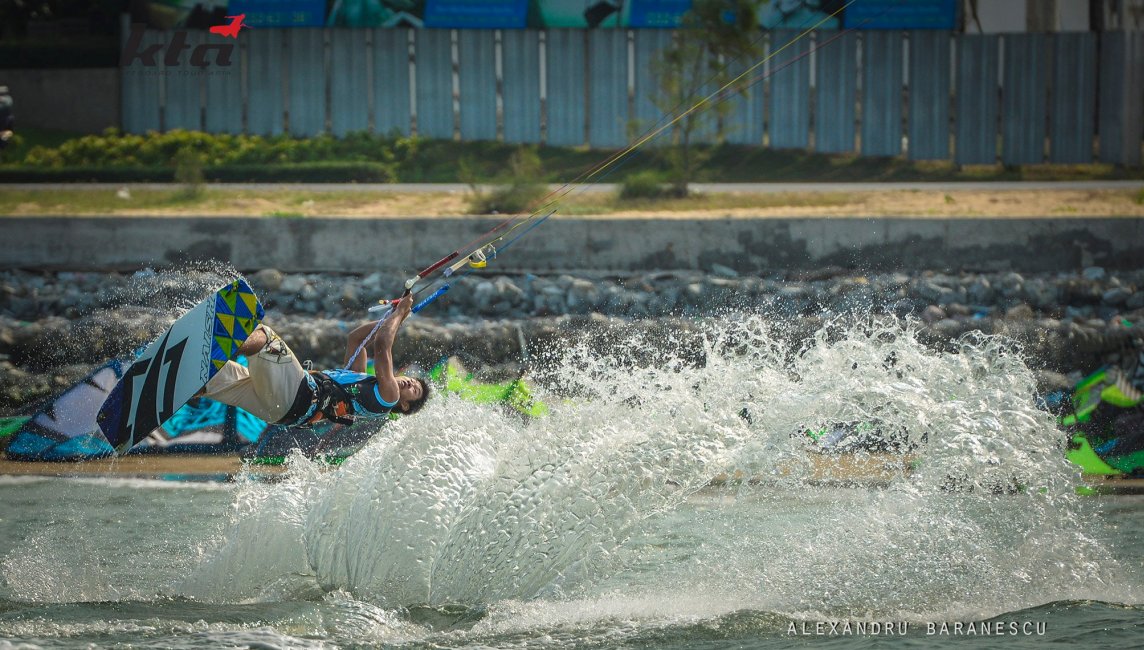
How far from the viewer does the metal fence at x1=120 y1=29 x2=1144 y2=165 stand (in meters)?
17.6

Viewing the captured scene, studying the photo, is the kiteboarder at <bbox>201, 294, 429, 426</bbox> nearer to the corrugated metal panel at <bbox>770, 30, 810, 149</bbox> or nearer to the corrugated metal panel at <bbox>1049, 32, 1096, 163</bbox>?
the corrugated metal panel at <bbox>770, 30, 810, 149</bbox>

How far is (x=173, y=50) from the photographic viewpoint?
1811cm

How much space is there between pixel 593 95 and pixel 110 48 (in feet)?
23.1

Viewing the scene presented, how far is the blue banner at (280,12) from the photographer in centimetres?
1822

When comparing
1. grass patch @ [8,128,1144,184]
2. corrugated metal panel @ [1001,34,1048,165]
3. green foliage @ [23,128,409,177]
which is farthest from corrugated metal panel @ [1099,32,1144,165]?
green foliage @ [23,128,409,177]

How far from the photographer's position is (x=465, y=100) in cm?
1844

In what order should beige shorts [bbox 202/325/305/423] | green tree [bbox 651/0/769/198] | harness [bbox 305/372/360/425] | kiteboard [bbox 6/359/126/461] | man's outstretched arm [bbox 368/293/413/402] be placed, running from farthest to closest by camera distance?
1. green tree [bbox 651/0/769/198]
2. kiteboard [bbox 6/359/126/461]
3. harness [bbox 305/372/360/425]
4. beige shorts [bbox 202/325/305/423]
5. man's outstretched arm [bbox 368/293/413/402]

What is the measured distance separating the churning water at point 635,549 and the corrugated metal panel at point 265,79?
37.4 ft

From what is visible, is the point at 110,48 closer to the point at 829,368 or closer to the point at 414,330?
the point at 414,330

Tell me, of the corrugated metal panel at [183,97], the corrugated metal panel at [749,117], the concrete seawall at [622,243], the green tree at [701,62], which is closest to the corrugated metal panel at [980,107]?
the corrugated metal panel at [749,117]

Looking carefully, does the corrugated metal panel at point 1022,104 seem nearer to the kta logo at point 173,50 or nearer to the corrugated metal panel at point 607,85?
the corrugated metal panel at point 607,85

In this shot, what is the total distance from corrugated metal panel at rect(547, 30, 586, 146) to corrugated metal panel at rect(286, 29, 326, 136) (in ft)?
10.5

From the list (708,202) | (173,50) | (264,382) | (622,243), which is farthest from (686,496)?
(173,50)

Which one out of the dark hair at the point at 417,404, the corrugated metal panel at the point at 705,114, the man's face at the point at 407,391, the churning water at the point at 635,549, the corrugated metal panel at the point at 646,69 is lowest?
the churning water at the point at 635,549
